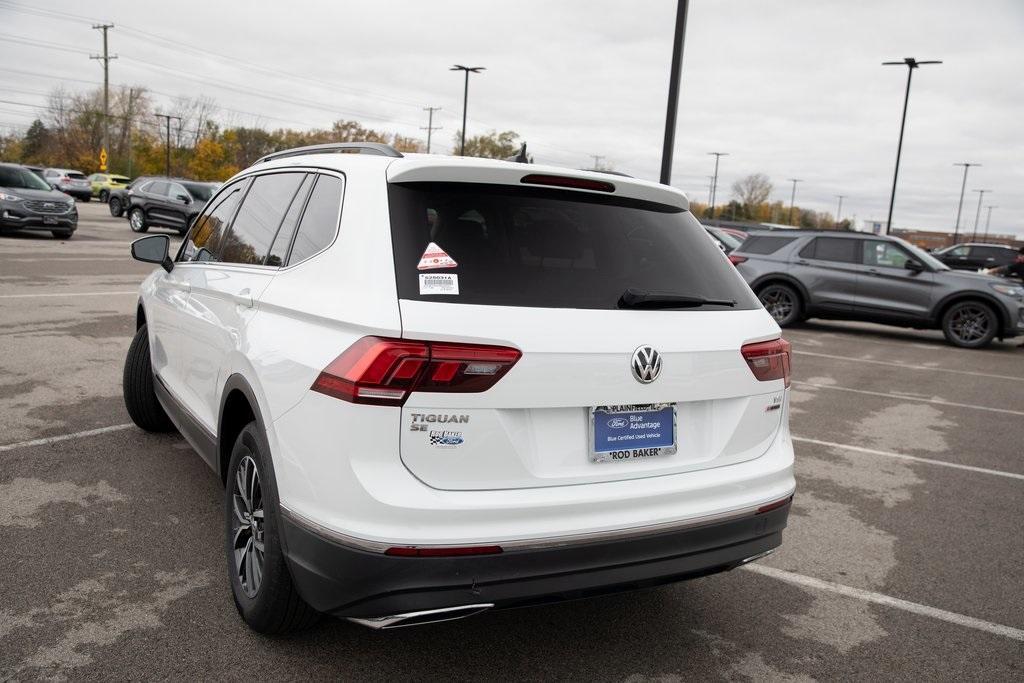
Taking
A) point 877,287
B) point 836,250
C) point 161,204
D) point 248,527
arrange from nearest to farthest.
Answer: point 248,527, point 877,287, point 836,250, point 161,204

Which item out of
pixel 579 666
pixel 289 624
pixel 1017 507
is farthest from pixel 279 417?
pixel 1017 507

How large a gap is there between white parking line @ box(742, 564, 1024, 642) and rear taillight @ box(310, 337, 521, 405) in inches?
75.2

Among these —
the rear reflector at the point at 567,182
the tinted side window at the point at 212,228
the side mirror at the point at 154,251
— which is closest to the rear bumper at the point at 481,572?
the rear reflector at the point at 567,182

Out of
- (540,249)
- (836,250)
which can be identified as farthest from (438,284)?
(836,250)

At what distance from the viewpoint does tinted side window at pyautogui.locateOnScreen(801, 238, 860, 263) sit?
561 inches

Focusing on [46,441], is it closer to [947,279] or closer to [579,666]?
[579,666]

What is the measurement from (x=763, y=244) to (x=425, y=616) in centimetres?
1383

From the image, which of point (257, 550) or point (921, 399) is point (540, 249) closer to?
point (257, 550)

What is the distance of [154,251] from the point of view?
467cm

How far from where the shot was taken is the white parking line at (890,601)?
3436mm

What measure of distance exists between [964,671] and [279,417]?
8.69 feet

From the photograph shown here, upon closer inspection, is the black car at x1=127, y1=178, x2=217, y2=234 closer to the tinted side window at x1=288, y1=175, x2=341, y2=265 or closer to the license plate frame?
the tinted side window at x1=288, y1=175, x2=341, y2=265

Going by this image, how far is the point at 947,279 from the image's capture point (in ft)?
45.0

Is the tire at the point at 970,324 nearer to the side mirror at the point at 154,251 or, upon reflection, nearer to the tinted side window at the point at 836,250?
the tinted side window at the point at 836,250
